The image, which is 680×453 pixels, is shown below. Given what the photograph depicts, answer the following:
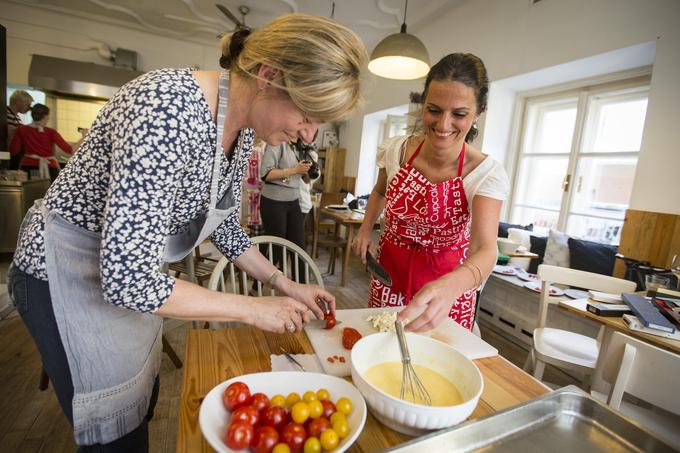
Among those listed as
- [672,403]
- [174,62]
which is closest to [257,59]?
[672,403]

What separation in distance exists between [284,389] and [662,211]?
109 inches

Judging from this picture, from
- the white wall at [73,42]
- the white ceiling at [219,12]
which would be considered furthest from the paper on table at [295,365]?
the white wall at [73,42]

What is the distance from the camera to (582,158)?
3279 mm

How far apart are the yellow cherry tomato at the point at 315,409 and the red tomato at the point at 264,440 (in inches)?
2.5

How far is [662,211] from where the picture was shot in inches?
90.8

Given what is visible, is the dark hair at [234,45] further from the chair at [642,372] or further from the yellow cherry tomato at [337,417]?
the chair at [642,372]

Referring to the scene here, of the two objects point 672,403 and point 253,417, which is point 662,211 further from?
point 253,417

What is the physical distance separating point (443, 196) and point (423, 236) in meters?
0.16

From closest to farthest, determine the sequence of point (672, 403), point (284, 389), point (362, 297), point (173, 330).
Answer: point (284, 389) < point (672, 403) < point (173, 330) < point (362, 297)

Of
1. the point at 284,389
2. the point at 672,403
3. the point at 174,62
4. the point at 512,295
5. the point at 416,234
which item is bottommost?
the point at 512,295

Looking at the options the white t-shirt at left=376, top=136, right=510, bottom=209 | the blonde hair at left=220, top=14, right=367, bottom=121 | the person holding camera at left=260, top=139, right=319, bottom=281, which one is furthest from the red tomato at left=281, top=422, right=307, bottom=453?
the person holding camera at left=260, top=139, right=319, bottom=281

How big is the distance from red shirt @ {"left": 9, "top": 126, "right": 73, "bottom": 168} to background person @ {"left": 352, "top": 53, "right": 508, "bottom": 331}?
15.9ft

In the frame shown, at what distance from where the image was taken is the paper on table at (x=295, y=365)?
0.78m

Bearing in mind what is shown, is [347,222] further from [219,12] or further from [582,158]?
[219,12]
